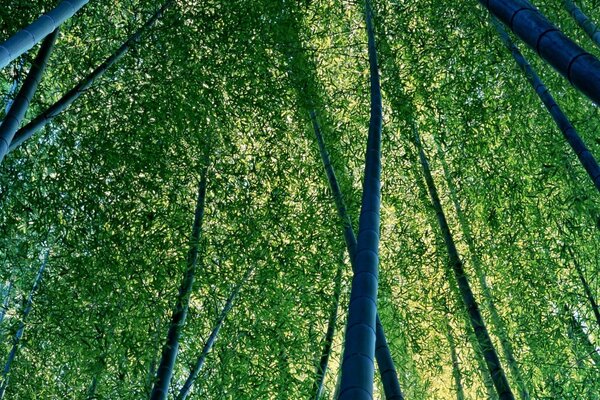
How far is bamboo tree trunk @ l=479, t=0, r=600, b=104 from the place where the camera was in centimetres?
148

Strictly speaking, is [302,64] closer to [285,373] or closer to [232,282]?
[232,282]

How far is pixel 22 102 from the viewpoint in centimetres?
298

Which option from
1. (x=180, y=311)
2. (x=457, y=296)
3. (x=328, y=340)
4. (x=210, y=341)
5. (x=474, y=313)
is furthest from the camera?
(x=457, y=296)

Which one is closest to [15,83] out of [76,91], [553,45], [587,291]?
[76,91]

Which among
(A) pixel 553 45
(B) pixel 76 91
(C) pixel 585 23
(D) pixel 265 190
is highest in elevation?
(C) pixel 585 23

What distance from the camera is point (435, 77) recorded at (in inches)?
190

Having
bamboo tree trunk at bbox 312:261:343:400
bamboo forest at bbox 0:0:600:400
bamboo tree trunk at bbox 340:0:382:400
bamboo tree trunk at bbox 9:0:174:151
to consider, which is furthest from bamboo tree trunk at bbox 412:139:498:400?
bamboo tree trunk at bbox 340:0:382:400

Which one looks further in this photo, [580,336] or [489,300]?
[489,300]

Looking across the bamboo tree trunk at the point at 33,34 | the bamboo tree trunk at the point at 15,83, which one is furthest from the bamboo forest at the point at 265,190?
the bamboo tree trunk at the point at 33,34

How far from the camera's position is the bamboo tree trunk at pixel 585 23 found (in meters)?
3.57

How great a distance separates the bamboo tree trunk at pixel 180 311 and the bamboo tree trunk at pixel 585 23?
266 centimetres

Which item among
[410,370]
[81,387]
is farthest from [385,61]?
[81,387]

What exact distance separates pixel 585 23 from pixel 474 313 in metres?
1.92

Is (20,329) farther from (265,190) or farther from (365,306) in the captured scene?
(365,306)
